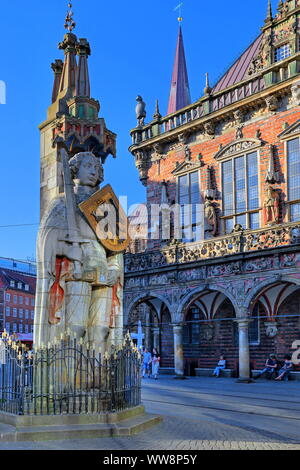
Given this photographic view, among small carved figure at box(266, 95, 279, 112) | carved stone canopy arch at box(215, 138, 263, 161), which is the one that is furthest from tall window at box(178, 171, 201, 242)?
small carved figure at box(266, 95, 279, 112)

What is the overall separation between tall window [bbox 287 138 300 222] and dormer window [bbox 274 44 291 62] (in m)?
4.11

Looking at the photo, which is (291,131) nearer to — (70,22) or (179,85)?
(70,22)

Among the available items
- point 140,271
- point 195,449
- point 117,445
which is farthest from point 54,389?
point 140,271

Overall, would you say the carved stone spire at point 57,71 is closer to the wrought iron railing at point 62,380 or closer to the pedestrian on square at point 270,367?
the wrought iron railing at point 62,380

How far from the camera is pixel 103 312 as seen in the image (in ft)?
29.0

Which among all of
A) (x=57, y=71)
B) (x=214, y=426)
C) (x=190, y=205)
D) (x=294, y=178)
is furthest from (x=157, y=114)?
(x=214, y=426)

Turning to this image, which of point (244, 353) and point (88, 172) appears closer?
point (88, 172)

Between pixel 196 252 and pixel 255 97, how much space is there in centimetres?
692

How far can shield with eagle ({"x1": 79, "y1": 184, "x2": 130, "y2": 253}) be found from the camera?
28.6 ft

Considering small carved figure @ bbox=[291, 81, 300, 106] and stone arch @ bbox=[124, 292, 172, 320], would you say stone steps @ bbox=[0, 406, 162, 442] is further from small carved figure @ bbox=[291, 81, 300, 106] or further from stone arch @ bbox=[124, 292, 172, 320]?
small carved figure @ bbox=[291, 81, 300, 106]

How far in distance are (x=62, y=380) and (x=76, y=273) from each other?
1594mm

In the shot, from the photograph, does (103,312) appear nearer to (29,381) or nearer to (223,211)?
(29,381)

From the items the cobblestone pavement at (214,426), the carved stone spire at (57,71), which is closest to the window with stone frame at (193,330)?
the cobblestone pavement at (214,426)

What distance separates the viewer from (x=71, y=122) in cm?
907
